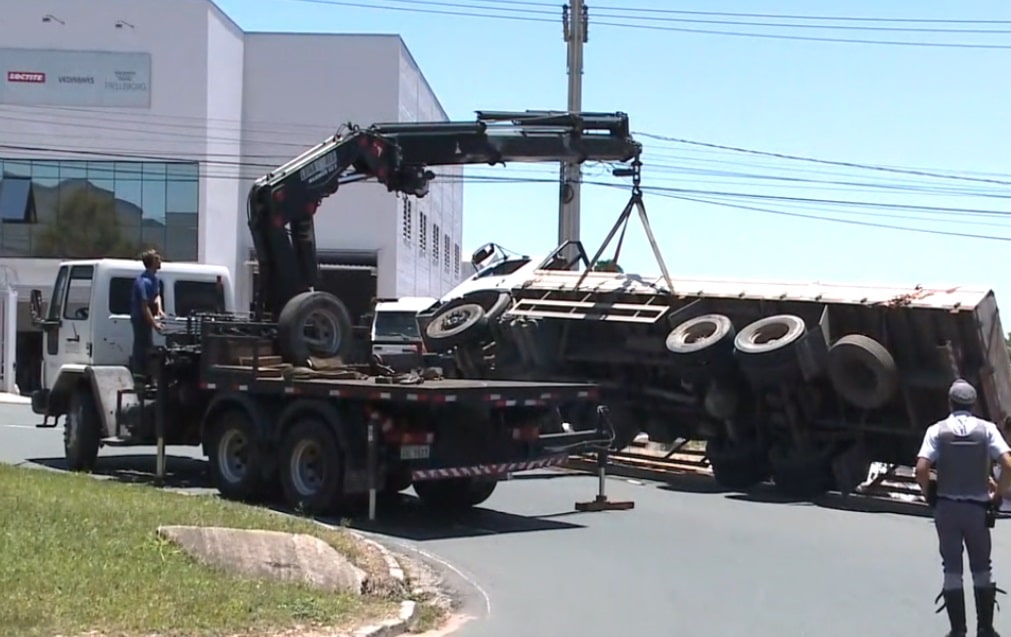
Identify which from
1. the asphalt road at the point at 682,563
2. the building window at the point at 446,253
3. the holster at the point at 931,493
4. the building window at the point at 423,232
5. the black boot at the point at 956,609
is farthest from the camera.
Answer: the building window at the point at 446,253

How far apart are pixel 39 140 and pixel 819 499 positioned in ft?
107

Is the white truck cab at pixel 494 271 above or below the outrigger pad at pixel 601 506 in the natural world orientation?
above

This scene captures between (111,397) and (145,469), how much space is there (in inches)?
65.6

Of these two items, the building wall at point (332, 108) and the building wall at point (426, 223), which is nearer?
the building wall at point (332, 108)

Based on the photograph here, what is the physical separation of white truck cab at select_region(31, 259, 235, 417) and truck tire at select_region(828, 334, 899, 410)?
26.4 feet

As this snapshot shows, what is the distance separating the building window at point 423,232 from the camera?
50969 mm

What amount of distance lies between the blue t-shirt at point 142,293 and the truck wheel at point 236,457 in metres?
1.74

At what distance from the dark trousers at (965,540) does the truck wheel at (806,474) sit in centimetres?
889

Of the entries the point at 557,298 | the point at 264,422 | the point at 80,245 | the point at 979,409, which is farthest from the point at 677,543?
the point at 80,245

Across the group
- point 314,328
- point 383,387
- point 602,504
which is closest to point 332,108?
point 314,328

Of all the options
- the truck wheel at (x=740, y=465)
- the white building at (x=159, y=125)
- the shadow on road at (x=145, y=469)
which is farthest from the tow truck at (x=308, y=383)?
the white building at (x=159, y=125)

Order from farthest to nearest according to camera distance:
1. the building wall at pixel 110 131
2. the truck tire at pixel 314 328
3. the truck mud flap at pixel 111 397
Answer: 1. the building wall at pixel 110 131
2. the truck mud flap at pixel 111 397
3. the truck tire at pixel 314 328

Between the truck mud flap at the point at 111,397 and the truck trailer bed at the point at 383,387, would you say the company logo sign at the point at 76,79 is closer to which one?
the truck mud flap at the point at 111,397

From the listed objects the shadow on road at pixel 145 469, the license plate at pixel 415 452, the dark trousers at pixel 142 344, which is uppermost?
the dark trousers at pixel 142 344
